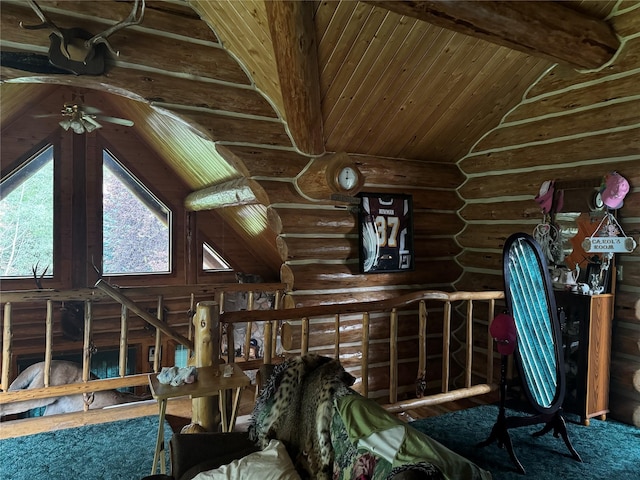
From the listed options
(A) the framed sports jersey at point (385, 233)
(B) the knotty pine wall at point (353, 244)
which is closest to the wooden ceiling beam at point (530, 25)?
(B) the knotty pine wall at point (353, 244)

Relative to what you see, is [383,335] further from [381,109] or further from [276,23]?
[276,23]

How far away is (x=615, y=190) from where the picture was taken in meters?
3.76

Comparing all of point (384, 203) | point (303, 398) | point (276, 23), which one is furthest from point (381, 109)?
point (303, 398)

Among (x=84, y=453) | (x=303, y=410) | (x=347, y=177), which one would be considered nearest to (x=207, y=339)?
(x=303, y=410)

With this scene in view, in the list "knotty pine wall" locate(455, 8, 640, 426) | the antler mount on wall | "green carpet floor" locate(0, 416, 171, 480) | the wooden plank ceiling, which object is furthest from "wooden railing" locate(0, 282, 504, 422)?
the antler mount on wall

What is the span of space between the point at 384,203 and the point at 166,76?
99.5 inches

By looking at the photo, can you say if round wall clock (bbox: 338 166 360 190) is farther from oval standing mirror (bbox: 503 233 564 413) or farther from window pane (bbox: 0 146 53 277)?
window pane (bbox: 0 146 53 277)

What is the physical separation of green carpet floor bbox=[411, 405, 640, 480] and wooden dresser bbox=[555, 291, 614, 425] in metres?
0.16

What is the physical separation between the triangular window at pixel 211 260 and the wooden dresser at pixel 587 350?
6415 mm

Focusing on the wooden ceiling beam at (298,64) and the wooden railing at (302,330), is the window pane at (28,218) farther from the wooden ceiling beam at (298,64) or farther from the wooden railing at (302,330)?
the wooden ceiling beam at (298,64)

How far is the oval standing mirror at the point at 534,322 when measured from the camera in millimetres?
3078

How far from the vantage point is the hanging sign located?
Result: 3735 mm

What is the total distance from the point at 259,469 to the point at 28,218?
6.94 m

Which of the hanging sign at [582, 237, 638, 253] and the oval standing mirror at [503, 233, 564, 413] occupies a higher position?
the hanging sign at [582, 237, 638, 253]
